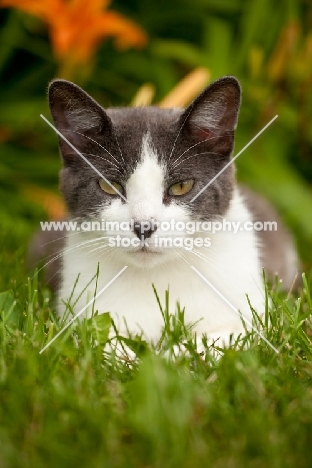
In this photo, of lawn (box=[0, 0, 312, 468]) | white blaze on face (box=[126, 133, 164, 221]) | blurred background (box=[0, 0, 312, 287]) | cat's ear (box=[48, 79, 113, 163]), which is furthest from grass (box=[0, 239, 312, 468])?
blurred background (box=[0, 0, 312, 287])

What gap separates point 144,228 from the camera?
161cm

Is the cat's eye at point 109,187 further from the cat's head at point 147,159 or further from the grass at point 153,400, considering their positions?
the grass at point 153,400

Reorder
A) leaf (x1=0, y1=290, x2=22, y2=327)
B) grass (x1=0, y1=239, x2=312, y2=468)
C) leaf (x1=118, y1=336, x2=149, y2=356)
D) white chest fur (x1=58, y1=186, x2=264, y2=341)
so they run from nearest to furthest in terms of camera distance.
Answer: grass (x1=0, y1=239, x2=312, y2=468) < leaf (x1=118, y1=336, x2=149, y2=356) < leaf (x1=0, y1=290, x2=22, y2=327) < white chest fur (x1=58, y1=186, x2=264, y2=341)

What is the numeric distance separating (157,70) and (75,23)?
0.73 metres

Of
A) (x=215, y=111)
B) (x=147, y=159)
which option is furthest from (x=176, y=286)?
(x=215, y=111)

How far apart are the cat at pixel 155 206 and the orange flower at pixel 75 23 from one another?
118 cm

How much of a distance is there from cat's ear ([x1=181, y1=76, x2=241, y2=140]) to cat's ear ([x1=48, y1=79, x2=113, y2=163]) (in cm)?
23

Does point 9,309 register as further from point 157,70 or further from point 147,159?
point 157,70

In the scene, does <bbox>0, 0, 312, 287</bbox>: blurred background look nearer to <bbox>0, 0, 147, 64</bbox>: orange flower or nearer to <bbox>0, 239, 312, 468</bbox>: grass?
<bbox>0, 0, 147, 64</bbox>: orange flower

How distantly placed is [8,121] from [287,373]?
97.5 inches

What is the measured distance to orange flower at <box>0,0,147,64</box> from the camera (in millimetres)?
2857

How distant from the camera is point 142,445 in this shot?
1.14m

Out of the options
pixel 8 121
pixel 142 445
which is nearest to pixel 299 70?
pixel 8 121

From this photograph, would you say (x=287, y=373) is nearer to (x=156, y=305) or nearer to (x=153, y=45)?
(x=156, y=305)
